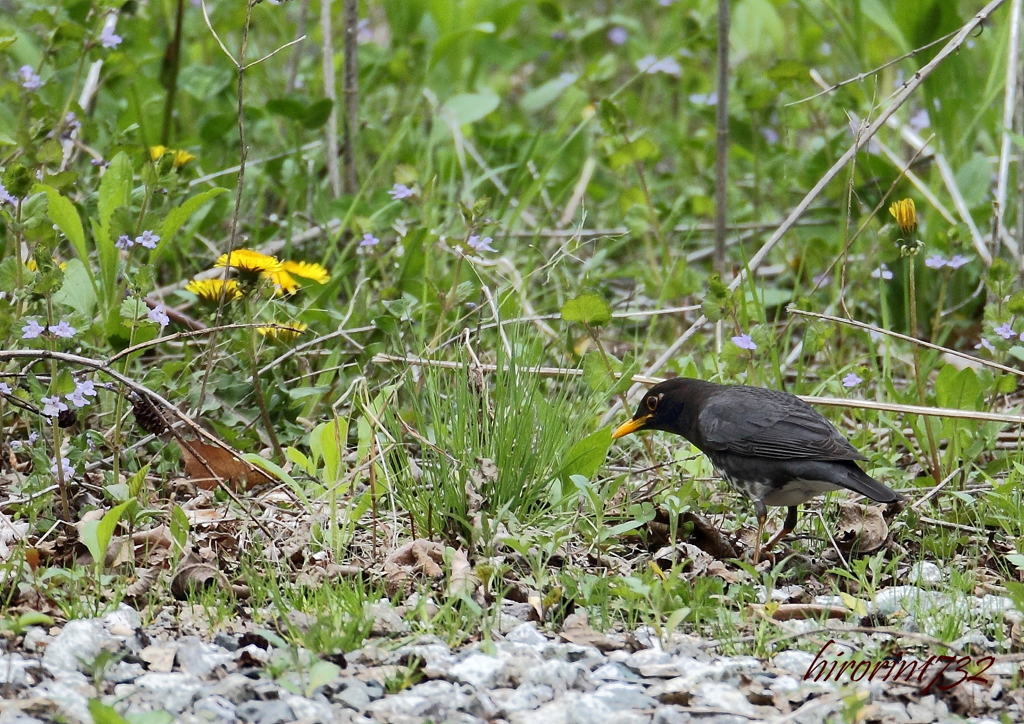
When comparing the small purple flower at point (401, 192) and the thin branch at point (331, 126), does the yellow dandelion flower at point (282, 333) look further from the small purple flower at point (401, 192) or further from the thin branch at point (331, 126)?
the thin branch at point (331, 126)

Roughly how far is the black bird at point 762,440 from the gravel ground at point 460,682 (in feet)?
2.85

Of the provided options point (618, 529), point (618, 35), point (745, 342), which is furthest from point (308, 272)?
point (618, 35)

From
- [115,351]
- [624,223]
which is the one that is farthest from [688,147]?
[115,351]

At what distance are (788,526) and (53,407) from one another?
2.24 metres

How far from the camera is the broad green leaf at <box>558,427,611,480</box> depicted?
355 centimetres

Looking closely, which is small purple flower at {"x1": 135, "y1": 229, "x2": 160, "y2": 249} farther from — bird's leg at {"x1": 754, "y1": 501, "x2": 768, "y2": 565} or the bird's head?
bird's leg at {"x1": 754, "y1": 501, "x2": 768, "y2": 565}

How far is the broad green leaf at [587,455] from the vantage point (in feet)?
11.7

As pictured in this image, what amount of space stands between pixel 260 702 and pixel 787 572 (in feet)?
5.61

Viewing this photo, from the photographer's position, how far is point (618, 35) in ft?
26.2

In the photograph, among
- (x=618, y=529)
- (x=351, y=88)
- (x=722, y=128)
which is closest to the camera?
(x=618, y=529)

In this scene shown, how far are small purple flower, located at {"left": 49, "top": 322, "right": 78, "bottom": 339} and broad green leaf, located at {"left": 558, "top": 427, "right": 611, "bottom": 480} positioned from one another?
1484 mm

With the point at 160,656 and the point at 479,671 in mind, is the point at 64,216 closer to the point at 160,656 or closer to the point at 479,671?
the point at 160,656

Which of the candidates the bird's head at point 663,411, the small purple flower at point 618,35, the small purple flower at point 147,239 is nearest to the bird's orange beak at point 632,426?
the bird's head at point 663,411

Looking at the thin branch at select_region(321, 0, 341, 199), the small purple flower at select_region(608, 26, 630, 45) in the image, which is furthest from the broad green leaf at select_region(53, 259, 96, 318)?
the small purple flower at select_region(608, 26, 630, 45)
